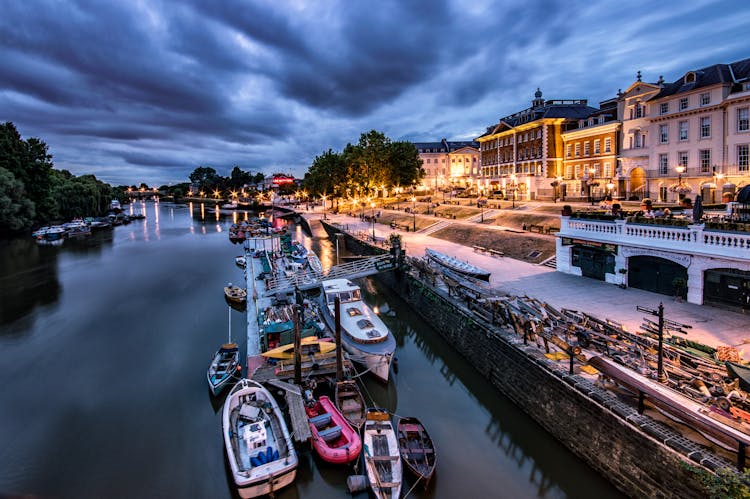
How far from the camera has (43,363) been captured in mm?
24938

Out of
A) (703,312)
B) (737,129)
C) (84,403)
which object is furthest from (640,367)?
(737,129)

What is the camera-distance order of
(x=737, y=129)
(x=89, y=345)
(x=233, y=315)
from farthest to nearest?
(x=737, y=129), (x=233, y=315), (x=89, y=345)

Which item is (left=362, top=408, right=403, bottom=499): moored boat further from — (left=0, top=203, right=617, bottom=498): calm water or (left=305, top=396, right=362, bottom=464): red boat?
(left=0, top=203, right=617, bottom=498): calm water

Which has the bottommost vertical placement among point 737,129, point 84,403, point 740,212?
point 84,403

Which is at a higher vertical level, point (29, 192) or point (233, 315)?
point (29, 192)

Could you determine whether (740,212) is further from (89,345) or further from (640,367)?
(89,345)

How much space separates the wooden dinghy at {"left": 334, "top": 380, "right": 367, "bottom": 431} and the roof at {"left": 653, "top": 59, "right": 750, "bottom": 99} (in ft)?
144

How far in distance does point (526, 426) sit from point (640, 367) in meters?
5.05

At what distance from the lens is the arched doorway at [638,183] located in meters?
47.1

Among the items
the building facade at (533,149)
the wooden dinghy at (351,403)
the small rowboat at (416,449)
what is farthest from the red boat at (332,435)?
the building facade at (533,149)

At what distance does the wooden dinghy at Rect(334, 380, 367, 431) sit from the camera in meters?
16.2

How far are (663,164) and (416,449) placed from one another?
148ft

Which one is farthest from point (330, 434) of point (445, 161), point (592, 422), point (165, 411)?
point (445, 161)

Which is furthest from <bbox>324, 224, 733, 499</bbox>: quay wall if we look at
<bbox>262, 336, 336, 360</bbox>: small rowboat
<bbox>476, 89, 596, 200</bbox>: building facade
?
<bbox>476, 89, 596, 200</bbox>: building facade
